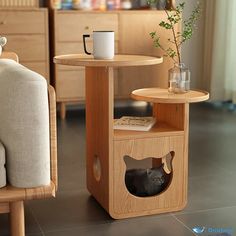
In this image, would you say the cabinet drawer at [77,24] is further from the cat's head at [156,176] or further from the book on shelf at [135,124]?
the cat's head at [156,176]

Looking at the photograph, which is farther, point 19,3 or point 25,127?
point 19,3

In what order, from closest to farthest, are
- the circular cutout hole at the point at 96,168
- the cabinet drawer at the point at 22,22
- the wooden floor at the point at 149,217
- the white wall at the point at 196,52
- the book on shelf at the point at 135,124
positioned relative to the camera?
the wooden floor at the point at 149,217
the book on shelf at the point at 135,124
the circular cutout hole at the point at 96,168
the cabinet drawer at the point at 22,22
the white wall at the point at 196,52

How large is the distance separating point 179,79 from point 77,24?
216 centimetres

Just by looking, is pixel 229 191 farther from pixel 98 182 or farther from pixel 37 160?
pixel 37 160

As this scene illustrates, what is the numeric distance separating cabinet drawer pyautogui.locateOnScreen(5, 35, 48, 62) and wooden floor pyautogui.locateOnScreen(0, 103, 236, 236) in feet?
3.03

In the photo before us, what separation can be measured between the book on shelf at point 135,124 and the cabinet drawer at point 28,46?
2029 mm

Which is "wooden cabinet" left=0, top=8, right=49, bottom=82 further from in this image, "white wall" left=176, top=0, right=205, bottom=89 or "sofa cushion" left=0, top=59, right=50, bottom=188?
"sofa cushion" left=0, top=59, right=50, bottom=188

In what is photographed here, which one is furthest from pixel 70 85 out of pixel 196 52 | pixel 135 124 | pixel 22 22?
pixel 135 124

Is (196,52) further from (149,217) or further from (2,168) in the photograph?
(2,168)

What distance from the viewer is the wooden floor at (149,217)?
2145 millimetres

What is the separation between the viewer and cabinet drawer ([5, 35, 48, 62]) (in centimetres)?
418

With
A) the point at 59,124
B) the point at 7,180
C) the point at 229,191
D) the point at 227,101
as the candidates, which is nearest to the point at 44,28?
the point at 59,124

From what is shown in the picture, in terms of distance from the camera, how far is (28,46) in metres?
4.22

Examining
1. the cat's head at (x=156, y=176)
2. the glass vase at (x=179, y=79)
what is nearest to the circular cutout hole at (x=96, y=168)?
the cat's head at (x=156, y=176)
